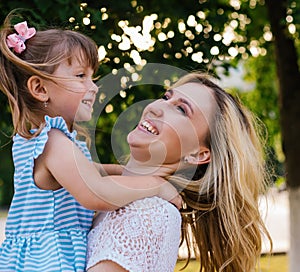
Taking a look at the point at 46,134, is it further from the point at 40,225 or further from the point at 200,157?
the point at 200,157

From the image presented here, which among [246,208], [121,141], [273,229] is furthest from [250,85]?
[246,208]

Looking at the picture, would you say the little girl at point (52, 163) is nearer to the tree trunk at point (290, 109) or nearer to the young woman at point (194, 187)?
the young woman at point (194, 187)

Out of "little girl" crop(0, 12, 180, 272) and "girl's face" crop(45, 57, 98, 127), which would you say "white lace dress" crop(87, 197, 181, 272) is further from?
"girl's face" crop(45, 57, 98, 127)

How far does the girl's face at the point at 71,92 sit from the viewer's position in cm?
232

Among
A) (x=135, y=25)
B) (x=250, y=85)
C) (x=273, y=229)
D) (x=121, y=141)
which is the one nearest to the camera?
(x=135, y=25)

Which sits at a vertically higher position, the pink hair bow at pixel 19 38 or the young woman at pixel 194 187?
the pink hair bow at pixel 19 38

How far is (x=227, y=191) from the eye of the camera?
97.5 inches

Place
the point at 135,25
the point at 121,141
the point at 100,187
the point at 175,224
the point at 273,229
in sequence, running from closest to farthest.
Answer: the point at 100,187 < the point at 175,224 < the point at 135,25 < the point at 121,141 < the point at 273,229

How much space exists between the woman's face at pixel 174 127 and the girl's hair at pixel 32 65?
0.29 m

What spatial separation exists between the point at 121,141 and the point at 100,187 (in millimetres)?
1797

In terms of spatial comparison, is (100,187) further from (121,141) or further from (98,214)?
(121,141)

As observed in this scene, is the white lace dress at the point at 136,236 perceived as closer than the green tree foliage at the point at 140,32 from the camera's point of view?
Yes

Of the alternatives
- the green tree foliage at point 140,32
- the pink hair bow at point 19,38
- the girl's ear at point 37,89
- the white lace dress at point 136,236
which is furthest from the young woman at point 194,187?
the green tree foliage at point 140,32

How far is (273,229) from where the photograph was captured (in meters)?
13.3
